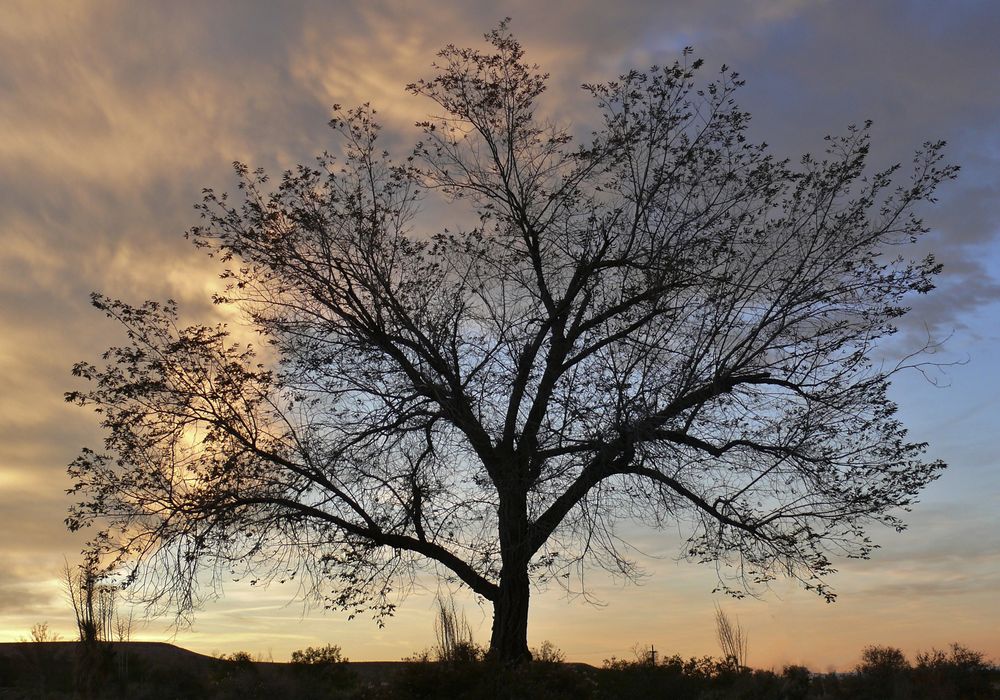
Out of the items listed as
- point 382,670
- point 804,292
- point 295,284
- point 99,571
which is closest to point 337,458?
point 295,284

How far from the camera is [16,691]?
1897cm

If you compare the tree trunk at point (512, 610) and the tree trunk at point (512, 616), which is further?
the tree trunk at point (512, 616)

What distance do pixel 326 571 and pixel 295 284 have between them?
4.56m

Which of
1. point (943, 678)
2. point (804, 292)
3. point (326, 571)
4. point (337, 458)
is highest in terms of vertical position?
point (804, 292)

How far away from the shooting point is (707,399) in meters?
13.6

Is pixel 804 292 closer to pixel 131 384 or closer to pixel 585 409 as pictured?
pixel 585 409

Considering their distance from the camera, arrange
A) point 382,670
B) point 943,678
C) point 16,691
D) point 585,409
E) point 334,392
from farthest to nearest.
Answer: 1. point 382,670
2. point 16,691
3. point 943,678
4. point 334,392
5. point 585,409

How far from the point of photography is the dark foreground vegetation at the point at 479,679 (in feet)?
44.2

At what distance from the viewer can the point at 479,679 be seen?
43.3ft

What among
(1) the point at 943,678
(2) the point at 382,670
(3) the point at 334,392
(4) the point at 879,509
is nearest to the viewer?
(4) the point at 879,509

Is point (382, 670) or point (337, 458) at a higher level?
point (337, 458)

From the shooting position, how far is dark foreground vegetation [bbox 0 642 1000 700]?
1346cm

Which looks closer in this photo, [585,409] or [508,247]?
[585,409]

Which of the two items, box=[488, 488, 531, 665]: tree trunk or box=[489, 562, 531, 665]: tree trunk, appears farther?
box=[489, 562, 531, 665]: tree trunk
